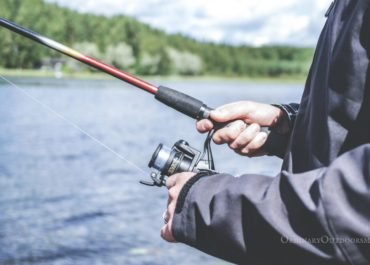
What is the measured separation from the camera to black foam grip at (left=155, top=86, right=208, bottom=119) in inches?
95.0

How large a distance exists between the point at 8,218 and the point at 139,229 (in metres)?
1.90

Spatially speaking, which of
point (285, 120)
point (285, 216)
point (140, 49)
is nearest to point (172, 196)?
point (285, 216)

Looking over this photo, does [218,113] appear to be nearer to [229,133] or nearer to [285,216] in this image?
[229,133]

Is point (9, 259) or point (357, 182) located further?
point (9, 259)

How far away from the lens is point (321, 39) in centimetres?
183

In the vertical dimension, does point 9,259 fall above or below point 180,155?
below

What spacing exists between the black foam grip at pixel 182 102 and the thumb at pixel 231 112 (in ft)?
0.38

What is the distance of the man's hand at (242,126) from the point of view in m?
2.28

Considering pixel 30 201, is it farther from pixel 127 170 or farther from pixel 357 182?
pixel 357 182

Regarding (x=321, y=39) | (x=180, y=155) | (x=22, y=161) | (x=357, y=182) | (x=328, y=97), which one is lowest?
(x=22, y=161)

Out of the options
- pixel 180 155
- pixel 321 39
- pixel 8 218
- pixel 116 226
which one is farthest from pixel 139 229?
pixel 321 39

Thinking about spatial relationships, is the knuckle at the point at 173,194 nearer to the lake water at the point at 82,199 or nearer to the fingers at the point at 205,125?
the fingers at the point at 205,125

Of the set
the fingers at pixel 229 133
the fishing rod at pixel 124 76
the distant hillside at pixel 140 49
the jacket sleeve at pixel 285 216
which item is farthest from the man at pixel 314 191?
the distant hillside at pixel 140 49

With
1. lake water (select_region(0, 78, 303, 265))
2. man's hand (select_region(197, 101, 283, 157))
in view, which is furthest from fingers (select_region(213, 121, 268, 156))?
lake water (select_region(0, 78, 303, 265))
